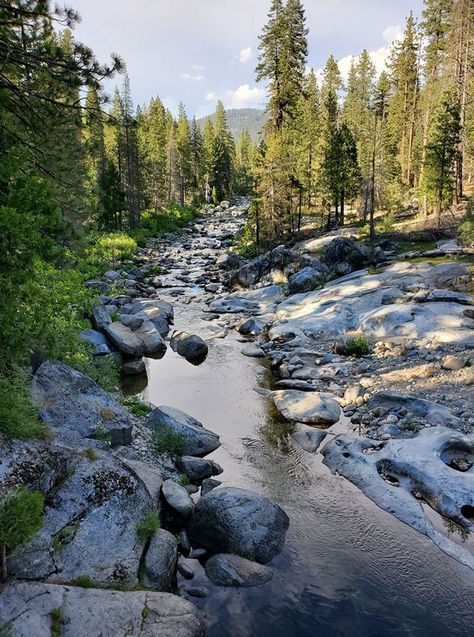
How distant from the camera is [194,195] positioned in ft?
303

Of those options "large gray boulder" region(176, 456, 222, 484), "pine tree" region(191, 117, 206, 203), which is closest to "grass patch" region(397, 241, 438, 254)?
"large gray boulder" region(176, 456, 222, 484)

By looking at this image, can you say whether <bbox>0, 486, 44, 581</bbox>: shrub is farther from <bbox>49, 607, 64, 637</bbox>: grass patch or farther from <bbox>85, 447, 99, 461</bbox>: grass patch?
<bbox>85, 447, 99, 461</bbox>: grass patch

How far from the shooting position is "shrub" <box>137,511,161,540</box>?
8.48m

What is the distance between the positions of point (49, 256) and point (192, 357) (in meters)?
14.5

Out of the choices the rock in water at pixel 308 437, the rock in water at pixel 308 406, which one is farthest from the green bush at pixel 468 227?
the rock in water at pixel 308 437

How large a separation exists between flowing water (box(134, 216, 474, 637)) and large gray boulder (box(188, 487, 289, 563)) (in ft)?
1.06

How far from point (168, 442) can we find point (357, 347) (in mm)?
11145

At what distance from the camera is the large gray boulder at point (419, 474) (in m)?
10.4

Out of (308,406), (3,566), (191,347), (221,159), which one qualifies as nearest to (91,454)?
(3,566)

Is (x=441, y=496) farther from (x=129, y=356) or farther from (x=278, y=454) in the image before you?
(x=129, y=356)

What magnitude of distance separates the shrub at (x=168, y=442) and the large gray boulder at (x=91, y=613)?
558 centimetres

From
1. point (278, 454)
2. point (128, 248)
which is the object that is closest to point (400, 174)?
point (128, 248)

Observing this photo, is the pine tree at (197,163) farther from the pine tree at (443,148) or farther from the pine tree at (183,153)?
the pine tree at (443,148)

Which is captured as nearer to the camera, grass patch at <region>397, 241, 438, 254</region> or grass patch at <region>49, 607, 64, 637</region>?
grass patch at <region>49, 607, 64, 637</region>
